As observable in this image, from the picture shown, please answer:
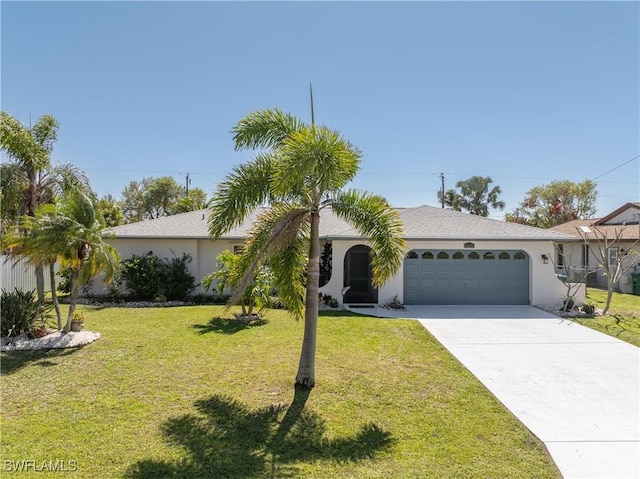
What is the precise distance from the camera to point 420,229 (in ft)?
52.6

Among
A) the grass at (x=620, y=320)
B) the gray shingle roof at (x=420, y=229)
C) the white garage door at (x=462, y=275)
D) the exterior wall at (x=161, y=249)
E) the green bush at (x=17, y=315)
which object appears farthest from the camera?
the exterior wall at (x=161, y=249)

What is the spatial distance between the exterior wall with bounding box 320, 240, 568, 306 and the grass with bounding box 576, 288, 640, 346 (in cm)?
204

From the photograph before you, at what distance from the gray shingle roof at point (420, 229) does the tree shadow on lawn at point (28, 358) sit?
20.8ft

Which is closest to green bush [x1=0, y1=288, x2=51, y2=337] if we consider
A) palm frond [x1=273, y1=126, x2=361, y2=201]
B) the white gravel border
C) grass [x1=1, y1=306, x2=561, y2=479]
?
the white gravel border

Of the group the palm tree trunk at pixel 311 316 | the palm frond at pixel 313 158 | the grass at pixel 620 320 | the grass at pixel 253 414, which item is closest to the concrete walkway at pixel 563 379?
the grass at pixel 253 414

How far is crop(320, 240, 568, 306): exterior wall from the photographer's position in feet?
49.7

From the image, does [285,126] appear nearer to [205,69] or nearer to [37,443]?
[37,443]

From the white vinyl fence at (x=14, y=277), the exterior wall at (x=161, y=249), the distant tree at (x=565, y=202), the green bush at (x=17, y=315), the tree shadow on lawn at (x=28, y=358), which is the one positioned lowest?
the tree shadow on lawn at (x=28, y=358)

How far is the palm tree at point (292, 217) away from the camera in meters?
6.55

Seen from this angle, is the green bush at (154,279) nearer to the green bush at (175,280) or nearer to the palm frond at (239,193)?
the green bush at (175,280)

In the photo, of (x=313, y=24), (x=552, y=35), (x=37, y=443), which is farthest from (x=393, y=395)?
(x=552, y=35)

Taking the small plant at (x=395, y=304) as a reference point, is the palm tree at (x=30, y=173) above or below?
above

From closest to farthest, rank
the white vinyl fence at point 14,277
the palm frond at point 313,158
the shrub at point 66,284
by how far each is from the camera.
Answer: the palm frond at point 313,158 < the white vinyl fence at point 14,277 < the shrub at point 66,284

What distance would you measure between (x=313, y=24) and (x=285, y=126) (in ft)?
20.7
